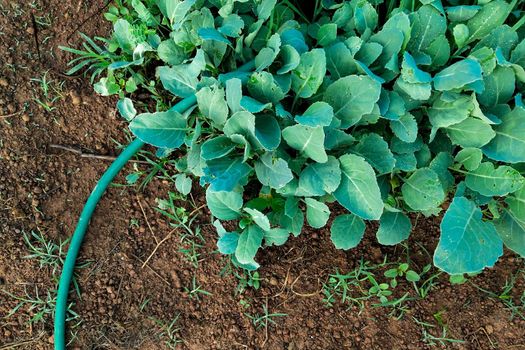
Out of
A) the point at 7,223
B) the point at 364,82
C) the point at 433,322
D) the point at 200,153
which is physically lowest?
the point at 433,322

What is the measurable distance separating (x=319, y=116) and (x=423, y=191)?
0.46 meters

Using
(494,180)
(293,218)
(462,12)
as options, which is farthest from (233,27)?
(494,180)

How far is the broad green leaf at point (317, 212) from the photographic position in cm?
177

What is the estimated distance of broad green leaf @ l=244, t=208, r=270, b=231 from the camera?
5.69 feet

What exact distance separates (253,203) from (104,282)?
24.6 inches

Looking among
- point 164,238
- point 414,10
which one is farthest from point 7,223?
point 414,10

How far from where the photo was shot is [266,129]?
5.75 feet

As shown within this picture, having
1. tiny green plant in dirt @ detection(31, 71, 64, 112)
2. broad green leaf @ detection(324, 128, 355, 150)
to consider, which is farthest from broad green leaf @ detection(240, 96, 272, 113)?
tiny green plant in dirt @ detection(31, 71, 64, 112)

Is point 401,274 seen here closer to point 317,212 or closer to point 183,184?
point 317,212

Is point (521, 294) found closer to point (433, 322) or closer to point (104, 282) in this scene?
point (433, 322)

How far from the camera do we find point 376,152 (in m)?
1.79

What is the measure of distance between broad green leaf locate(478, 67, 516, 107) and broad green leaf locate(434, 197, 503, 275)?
36 centimetres

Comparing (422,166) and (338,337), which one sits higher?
(422,166)

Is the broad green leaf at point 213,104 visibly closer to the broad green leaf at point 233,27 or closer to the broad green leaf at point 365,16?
the broad green leaf at point 233,27
